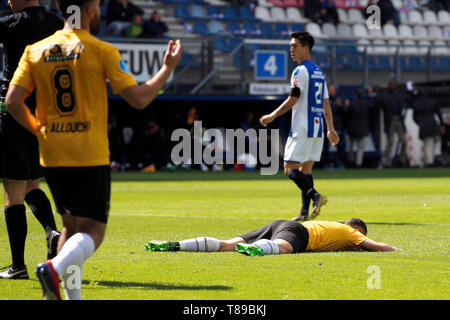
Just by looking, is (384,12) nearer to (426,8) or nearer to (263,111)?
(426,8)

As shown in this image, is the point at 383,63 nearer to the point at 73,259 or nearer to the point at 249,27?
the point at 249,27

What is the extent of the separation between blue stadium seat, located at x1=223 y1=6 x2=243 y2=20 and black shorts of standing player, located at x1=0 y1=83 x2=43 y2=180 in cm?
2276

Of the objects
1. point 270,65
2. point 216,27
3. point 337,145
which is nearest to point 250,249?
point 270,65

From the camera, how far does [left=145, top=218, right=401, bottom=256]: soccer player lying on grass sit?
24.8 feet

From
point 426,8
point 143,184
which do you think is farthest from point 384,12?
point 143,184

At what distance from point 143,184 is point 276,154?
23.8ft

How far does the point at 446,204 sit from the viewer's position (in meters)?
13.6

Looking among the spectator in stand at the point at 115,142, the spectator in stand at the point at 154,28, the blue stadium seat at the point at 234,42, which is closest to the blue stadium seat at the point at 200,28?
the blue stadium seat at the point at 234,42

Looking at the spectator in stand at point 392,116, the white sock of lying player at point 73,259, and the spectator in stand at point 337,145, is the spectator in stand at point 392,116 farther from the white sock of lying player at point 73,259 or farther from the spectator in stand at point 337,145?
the white sock of lying player at point 73,259

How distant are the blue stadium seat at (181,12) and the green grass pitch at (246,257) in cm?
1127

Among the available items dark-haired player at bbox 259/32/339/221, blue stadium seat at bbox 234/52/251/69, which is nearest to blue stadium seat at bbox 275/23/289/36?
blue stadium seat at bbox 234/52/251/69

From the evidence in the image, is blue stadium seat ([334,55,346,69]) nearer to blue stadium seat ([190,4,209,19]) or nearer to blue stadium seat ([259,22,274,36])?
blue stadium seat ([259,22,274,36])

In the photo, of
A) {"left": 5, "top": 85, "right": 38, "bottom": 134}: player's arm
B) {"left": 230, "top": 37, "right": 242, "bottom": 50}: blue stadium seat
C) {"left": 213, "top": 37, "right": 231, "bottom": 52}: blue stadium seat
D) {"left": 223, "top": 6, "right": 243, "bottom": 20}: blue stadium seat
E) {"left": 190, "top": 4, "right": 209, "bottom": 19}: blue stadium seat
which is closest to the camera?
{"left": 5, "top": 85, "right": 38, "bottom": 134}: player's arm

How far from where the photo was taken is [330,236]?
7.75 m
